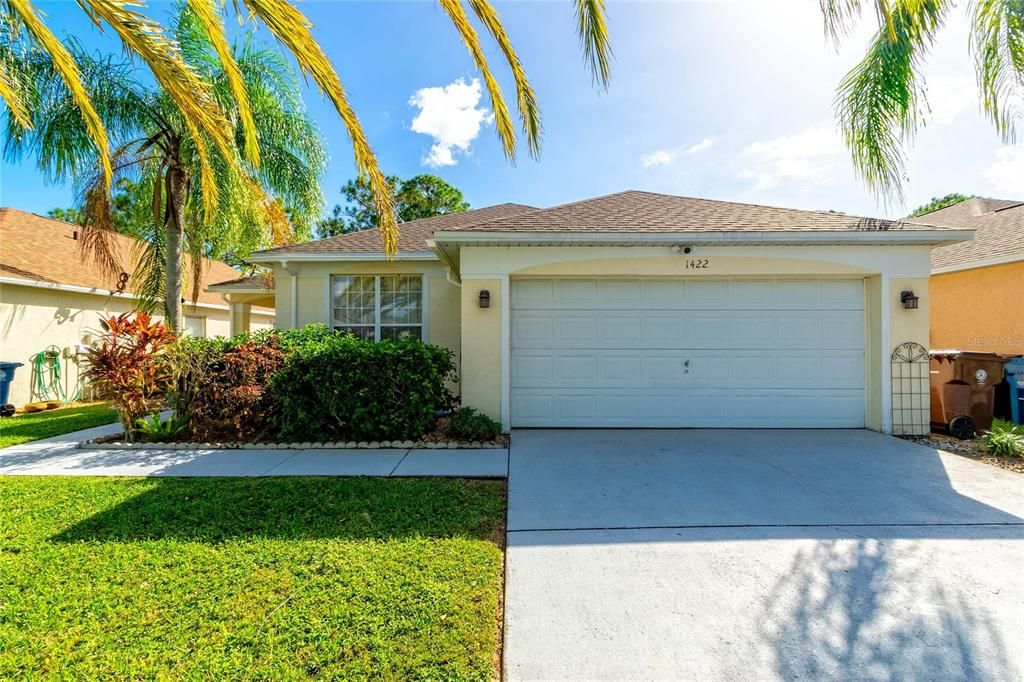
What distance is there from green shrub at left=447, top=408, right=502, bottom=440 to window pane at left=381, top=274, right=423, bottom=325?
357cm

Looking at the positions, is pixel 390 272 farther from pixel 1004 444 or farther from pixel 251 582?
pixel 1004 444

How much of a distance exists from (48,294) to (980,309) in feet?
68.9

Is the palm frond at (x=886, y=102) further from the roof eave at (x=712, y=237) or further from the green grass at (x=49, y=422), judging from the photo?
the green grass at (x=49, y=422)

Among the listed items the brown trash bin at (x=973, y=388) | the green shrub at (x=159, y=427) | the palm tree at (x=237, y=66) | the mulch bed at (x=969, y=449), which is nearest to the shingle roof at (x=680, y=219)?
the brown trash bin at (x=973, y=388)

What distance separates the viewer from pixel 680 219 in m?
7.42

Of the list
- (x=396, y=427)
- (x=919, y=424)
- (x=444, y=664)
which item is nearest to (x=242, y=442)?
(x=396, y=427)

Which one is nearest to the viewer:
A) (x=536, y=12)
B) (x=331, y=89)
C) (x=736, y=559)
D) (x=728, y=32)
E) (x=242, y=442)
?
(x=736, y=559)

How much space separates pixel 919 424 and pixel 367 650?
837 centimetres

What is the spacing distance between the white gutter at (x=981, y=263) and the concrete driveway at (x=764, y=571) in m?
5.79

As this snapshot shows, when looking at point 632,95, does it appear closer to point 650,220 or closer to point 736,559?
point 650,220

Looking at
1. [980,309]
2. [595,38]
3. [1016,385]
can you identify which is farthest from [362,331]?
[980,309]

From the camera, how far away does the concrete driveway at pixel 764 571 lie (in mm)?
2277

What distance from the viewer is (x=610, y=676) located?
7.09 feet

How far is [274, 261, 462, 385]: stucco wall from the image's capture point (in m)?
9.32
